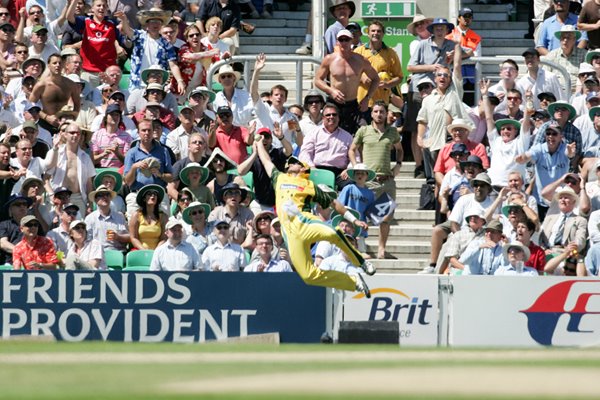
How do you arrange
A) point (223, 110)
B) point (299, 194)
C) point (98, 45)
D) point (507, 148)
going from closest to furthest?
point (299, 194)
point (507, 148)
point (223, 110)
point (98, 45)

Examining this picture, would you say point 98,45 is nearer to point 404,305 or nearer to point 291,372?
point 404,305

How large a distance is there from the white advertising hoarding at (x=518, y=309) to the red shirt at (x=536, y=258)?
25.6 inches

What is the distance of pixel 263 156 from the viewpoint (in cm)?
1856

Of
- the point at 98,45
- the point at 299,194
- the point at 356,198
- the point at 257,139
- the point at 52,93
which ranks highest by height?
the point at 98,45

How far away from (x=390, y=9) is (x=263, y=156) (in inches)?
180

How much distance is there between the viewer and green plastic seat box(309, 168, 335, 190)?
63.0 ft

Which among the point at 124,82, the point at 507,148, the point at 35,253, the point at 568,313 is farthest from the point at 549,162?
the point at 35,253

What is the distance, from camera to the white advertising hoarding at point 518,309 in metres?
16.9

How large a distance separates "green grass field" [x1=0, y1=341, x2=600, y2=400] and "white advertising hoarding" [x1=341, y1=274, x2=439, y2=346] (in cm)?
310

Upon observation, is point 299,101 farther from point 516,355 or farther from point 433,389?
A: point 433,389

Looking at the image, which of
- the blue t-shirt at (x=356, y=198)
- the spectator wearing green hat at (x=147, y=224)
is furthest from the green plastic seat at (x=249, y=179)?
the spectator wearing green hat at (x=147, y=224)

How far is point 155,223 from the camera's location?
1809cm

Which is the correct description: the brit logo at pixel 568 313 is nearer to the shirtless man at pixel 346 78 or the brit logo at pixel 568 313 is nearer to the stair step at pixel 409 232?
the stair step at pixel 409 232

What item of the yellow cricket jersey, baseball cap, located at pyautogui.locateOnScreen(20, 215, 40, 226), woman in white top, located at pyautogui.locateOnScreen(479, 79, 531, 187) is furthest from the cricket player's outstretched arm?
woman in white top, located at pyautogui.locateOnScreen(479, 79, 531, 187)
